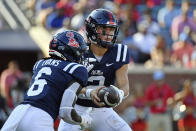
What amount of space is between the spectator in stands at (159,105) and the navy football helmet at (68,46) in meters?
6.32

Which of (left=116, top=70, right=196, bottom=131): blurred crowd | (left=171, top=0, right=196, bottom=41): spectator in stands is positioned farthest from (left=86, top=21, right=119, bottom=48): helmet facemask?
(left=171, top=0, right=196, bottom=41): spectator in stands

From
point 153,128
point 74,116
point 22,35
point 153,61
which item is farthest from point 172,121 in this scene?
point 74,116

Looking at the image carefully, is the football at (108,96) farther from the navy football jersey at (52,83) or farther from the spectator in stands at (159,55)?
the spectator in stands at (159,55)

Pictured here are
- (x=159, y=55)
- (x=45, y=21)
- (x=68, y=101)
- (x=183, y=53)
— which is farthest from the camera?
(x=45, y=21)

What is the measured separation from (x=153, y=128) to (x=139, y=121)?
0.31 m

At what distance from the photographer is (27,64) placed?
50.1 feet

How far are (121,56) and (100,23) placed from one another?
0.41 meters

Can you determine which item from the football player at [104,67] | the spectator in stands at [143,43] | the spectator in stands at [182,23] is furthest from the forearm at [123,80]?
the spectator in stands at [182,23]

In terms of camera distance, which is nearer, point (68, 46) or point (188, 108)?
point (68, 46)

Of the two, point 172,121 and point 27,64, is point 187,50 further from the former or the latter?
point 27,64

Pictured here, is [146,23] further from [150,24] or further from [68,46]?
[68,46]

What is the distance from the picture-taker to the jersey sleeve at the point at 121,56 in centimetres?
613

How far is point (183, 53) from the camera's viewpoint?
12.3m

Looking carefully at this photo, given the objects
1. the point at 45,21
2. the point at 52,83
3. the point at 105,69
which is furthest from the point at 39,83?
the point at 45,21
